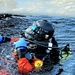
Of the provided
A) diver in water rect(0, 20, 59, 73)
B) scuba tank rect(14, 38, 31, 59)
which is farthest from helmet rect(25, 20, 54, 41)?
scuba tank rect(14, 38, 31, 59)

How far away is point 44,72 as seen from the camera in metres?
11.2

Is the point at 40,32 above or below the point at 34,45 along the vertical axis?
above

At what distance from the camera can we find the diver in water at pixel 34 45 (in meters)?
10.3

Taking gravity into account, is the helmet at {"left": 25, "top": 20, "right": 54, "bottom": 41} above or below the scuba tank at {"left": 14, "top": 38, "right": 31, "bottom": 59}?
above

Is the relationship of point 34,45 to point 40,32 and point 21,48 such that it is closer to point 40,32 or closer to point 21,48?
point 40,32

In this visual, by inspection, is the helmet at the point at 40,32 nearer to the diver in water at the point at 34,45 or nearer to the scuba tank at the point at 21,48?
Result: the diver in water at the point at 34,45

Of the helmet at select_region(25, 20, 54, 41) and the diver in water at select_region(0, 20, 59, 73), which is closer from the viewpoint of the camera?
the diver in water at select_region(0, 20, 59, 73)

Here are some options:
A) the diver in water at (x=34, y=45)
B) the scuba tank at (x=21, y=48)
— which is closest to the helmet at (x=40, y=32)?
the diver in water at (x=34, y=45)

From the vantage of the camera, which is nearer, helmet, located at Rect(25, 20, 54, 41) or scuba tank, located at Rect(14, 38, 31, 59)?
scuba tank, located at Rect(14, 38, 31, 59)

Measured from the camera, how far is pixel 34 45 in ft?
35.9

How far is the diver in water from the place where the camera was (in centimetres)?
1029

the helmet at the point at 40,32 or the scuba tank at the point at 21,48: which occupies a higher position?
the helmet at the point at 40,32

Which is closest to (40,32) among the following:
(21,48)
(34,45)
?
(34,45)

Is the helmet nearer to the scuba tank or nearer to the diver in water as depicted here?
the diver in water
